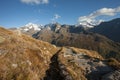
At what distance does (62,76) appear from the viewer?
1158 inches

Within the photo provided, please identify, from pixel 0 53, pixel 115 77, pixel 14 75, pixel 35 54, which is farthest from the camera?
pixel 35 54

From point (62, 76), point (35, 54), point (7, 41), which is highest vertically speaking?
point (7, 41)

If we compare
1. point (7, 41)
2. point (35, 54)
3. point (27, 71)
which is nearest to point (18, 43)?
point (7, 41)

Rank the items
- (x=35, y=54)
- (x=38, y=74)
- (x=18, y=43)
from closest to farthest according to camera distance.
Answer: (x=38, y=74) → (x=35, y=54) → (x=18, y=43)

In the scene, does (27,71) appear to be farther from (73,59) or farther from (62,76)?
(73,59)

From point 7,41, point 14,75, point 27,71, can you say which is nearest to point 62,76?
point 27,71

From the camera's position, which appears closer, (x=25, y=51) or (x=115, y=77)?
(x=115, y=77)

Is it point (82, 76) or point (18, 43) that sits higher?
point (18, 43)

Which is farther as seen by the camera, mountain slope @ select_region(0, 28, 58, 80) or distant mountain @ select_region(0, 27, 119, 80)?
distant mountain @ select_region(0, 27, 119, 80)

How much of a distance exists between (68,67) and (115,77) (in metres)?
8.95

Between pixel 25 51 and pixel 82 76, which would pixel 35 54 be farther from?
pixel 82 76

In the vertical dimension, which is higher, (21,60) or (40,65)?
(21,60)

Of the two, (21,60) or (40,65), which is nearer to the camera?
(21,60)

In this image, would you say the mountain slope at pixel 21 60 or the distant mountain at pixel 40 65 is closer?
the mountain slope at pixel 21 60
